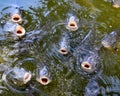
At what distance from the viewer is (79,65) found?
16.3 ft

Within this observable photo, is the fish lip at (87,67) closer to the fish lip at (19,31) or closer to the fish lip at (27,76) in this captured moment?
the fish lip at (27,76)

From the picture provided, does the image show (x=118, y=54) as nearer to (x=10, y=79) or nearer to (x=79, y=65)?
(x=79, y=65)

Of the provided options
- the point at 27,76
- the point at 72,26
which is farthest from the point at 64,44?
the point at 27,76

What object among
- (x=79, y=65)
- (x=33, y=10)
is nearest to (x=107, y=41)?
(x=79, y=65)

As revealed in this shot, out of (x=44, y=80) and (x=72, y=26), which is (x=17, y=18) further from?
(x=44, y=80)

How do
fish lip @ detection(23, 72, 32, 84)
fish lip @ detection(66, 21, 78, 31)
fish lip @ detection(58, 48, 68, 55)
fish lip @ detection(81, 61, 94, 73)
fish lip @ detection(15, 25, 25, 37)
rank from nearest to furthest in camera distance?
fish lip @ detection(23, 72, 32, 84) < fish lip @ detection(81, 61, 94, 73) < fish lip @ detection(58, 48, 68, 55) < fish lip @ detection(15, 25, 25, 37) < fish lip @ detection(66, 21, 78, 31)

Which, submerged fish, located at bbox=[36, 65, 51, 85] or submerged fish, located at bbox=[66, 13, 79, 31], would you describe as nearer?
submerged fish, located at bbox=[36, 65, 51, 85]

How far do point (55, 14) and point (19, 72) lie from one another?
5.07 ft

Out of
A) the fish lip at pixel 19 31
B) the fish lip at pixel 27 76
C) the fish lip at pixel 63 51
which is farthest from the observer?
the fish lip at pixel 19 31

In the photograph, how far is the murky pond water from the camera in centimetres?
467

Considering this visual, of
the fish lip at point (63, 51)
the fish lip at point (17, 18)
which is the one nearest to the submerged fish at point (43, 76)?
the fish lip at point (63, 51)

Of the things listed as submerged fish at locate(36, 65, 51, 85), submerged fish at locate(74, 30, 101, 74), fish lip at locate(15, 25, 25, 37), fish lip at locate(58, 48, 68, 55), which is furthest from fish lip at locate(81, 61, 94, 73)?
fish lip at locate(15, 25, 25, 37)

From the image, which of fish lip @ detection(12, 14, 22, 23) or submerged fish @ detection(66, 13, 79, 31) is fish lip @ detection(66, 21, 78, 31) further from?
fish lip @ detection(12, 14, 22, 23)

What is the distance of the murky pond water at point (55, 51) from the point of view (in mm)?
4668
